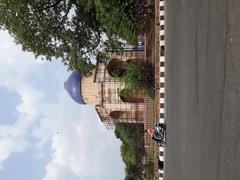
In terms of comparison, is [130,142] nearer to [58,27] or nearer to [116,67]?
[116,67]

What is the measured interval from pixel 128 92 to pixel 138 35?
455 centimetres

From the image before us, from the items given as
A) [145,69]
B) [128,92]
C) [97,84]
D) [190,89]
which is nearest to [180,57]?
[190,89]

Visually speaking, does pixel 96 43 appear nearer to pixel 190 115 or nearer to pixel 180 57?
pixel 180 57

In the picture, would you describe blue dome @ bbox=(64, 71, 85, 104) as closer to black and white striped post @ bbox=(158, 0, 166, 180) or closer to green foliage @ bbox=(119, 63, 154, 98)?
green foliage @ bbox=(119, 63, 154, 98)

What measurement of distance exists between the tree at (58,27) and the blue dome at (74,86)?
863 cm

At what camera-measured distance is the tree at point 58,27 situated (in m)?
28.8

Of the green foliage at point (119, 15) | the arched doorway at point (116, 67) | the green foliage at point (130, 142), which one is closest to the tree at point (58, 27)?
the green foliage at point (119, 15)

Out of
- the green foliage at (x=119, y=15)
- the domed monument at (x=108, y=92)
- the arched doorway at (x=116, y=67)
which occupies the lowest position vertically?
the domed monument at (x=108, y=92)

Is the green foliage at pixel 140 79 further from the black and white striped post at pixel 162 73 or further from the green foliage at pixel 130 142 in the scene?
the green foliage at pixel 130 142

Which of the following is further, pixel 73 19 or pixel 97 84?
pixel 97 84

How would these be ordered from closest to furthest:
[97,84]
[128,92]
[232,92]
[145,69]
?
[232,92] → [145,69] → [128,92] → [97,84]

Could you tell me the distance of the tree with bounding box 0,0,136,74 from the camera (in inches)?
1136

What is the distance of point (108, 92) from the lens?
37969 millimetres

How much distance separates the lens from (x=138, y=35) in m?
30.6
